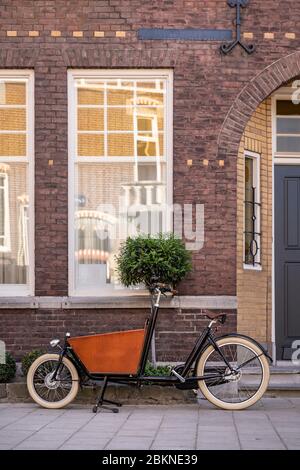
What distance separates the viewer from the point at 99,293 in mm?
11484

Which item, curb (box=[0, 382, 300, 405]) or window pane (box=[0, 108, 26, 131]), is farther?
window pane (box=[0, 108, 26, 131])

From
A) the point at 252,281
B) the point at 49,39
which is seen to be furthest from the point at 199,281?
the point at 49,39

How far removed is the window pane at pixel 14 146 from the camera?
38.3ft

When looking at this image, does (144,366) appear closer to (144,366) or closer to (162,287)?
(144,366)

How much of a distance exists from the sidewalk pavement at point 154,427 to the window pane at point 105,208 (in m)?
2.03

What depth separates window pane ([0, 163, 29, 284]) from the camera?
38.1 feet

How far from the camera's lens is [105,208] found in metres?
11.7

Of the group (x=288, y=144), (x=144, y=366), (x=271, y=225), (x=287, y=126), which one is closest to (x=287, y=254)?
(x=271, y=225)

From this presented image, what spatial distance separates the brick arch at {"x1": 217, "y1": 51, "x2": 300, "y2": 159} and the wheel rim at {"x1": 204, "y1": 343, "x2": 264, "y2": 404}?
2724mm

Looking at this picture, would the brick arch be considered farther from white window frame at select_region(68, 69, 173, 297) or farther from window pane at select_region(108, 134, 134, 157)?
window pane at select_region(108, 134, 134, 157)

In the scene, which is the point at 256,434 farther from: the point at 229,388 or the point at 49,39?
the point at 49,39

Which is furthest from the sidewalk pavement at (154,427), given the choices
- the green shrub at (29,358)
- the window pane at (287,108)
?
the window pane at (287,108)

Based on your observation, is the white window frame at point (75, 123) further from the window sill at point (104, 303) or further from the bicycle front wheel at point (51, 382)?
the bicycle front wheel at point (51, 382)

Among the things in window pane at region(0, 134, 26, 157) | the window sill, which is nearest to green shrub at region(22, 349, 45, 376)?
the window sill
